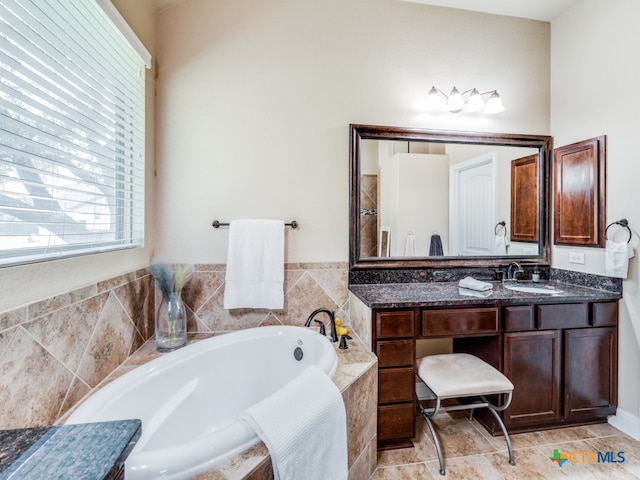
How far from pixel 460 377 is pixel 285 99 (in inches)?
80.8

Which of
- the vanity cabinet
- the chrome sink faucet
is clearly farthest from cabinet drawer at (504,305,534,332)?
the chrome sink faucet

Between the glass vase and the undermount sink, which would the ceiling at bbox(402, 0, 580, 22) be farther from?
the glass vase

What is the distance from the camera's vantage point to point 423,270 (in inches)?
91.1

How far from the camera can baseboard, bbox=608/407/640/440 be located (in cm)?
188

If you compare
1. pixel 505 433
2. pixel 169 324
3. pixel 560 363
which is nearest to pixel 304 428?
pixel 169 324

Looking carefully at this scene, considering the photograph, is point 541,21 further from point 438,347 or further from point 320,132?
point 438,347

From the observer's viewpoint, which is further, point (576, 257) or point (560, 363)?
point (576, 257)

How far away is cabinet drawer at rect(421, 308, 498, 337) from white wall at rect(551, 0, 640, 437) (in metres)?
0.92

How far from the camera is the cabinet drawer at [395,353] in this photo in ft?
5.65

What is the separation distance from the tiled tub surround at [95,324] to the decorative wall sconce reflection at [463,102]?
1396 mm

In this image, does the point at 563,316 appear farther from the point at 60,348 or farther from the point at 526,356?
the point at 60,348

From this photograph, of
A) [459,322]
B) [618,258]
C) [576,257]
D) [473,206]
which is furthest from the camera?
[473,206]

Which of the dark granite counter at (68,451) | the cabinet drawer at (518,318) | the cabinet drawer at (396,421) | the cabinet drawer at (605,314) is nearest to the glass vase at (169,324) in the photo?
the cabinet drawer at (396,421)

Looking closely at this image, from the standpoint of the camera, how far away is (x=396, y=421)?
173cm
